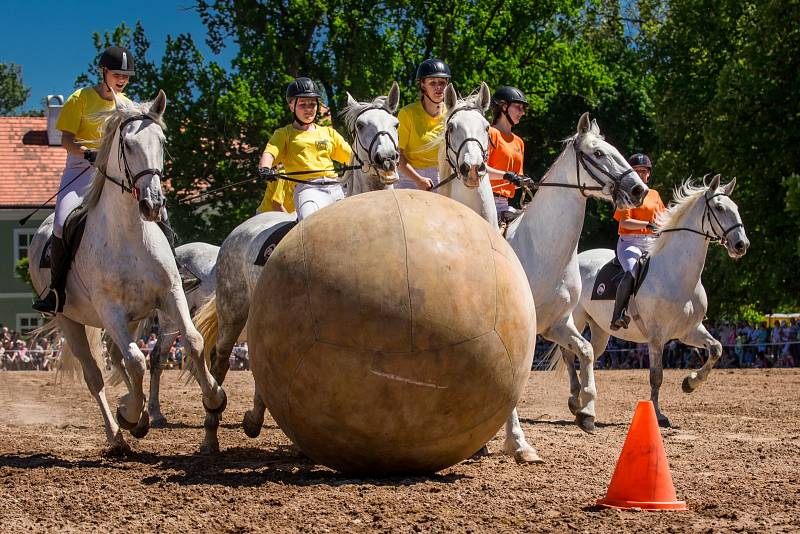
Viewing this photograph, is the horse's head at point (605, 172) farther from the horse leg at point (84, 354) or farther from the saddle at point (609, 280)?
the horse leg at point (84, 354)

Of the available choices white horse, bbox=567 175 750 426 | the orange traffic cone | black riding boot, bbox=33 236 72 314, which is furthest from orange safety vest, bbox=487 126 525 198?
the orange traffic cone

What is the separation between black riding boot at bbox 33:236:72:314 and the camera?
9.69m

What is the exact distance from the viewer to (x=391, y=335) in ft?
21.8

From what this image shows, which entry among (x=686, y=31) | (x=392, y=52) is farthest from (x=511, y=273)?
(x=686, y=31)

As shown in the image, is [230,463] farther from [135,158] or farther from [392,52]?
[392,52]

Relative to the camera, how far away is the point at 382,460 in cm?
705

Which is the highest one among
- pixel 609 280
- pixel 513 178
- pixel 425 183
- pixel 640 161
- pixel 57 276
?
pixel 640 161

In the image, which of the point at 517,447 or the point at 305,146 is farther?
the point at 305,146

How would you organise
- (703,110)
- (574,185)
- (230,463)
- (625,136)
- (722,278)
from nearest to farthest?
(230,463), (574,185), (722,278), (703,110), (625,136)

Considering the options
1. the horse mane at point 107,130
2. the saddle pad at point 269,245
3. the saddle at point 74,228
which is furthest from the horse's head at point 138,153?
the saddle pad at point 269,245

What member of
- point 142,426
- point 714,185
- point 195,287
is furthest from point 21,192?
point 142,426

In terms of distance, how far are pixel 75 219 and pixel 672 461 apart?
557 centimetres

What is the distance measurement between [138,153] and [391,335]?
340 cm

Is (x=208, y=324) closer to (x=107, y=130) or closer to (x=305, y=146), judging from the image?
(x=305, y=146)
